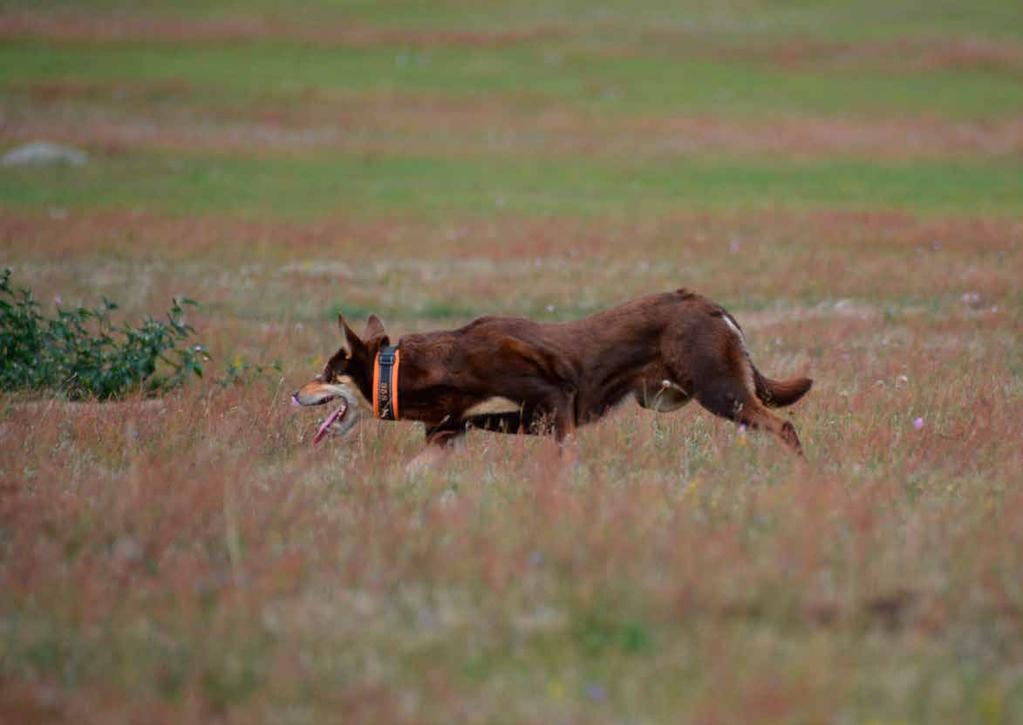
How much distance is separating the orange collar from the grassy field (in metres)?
0.29

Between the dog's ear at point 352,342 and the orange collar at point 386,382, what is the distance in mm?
107

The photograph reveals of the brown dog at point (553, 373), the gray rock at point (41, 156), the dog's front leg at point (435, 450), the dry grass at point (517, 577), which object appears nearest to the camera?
the dry grass at point (517, 577)

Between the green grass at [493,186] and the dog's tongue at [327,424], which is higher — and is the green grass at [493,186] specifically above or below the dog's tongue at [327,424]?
above

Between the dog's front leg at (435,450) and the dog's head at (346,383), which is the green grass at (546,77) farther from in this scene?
the dog's front leg at (435,450)

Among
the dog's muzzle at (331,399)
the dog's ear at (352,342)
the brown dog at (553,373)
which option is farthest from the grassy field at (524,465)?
the dog's ear at (352,342)

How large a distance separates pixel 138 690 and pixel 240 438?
4280mm

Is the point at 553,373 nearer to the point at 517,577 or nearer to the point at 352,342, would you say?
the point at 352,342

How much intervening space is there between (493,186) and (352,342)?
2019 centimetres

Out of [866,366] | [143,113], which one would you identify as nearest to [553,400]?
[866,366]

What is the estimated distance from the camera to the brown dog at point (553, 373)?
28.8 feet

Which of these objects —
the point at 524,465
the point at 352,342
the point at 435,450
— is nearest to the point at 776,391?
the point at 524,465

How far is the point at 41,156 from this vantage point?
30.1m

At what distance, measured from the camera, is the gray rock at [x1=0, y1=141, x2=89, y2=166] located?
1176 inches

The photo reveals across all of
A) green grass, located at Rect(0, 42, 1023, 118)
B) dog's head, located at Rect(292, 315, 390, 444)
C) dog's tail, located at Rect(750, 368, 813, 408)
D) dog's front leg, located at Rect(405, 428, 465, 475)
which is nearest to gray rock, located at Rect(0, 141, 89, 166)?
green grass, located at Rect(0, 42, 1023, 118)
